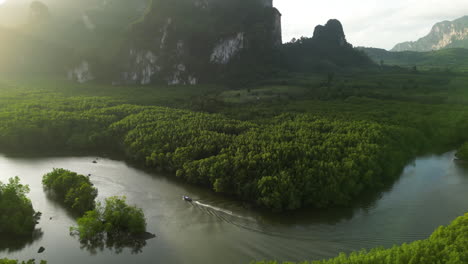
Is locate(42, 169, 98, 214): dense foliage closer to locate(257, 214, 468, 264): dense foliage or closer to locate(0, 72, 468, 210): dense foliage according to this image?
locate(0, 72, 468, 210): dense foliage

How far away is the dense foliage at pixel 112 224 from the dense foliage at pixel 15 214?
654cm

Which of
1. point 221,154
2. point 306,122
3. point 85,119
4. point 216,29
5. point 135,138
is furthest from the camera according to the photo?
point 216,29

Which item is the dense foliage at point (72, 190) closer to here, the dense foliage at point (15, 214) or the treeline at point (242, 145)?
the dense foliage at point (15, 214)

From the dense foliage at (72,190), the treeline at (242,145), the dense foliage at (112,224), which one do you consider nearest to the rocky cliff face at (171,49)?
the treeline at (242,145)

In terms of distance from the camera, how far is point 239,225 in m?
47.7

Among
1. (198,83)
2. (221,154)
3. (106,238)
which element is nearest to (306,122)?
(221,154)

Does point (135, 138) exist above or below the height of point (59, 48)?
below

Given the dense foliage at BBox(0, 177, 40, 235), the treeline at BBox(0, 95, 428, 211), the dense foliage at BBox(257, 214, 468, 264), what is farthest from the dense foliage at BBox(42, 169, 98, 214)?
the dense foliage at BBox(257, 214, 468, 264)

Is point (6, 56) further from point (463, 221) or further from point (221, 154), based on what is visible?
point (463, 221)

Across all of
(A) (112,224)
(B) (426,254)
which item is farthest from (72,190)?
(B) (426,254)

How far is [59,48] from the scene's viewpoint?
185750 mm

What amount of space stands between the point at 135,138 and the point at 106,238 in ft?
117

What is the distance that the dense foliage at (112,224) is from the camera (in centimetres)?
4378

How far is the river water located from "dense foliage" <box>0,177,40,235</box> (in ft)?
5.23
